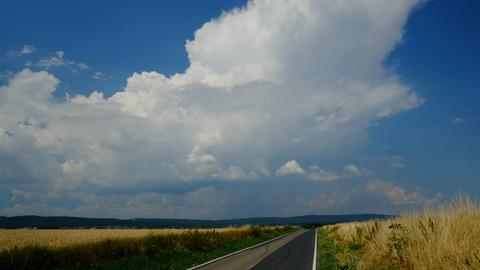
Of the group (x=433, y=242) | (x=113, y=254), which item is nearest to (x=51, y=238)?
(x=113, y=254)

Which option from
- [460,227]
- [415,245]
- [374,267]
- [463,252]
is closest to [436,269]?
[463,252]

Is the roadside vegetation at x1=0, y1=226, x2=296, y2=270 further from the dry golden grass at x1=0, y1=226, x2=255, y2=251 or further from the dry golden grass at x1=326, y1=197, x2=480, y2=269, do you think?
the dry golden grass at x1=326, y1=197, x2=480, y2=269

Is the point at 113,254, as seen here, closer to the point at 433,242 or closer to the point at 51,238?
the point at 51,238

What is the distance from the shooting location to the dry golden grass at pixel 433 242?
819cm

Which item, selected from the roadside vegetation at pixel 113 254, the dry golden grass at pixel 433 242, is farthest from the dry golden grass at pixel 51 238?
the dry golden grass at pixel 433 242

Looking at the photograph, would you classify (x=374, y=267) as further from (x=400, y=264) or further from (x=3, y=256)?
(x=3, y=256)

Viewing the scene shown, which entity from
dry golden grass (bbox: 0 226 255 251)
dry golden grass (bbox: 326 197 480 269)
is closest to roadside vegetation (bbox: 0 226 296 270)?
dry golden grass (bbox: 0 226 255 251)

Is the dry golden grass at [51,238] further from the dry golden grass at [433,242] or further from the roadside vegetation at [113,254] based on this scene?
the dry golden grass at [433,242]

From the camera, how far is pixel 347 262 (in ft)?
54.2

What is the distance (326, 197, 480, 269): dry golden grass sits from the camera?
819cm

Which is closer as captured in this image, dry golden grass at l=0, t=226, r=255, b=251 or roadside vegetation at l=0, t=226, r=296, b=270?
roadside vegetation at l=0, t=226, r=296, b=270

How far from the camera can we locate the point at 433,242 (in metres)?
9.75

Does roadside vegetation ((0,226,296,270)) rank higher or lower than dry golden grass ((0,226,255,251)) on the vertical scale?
lower

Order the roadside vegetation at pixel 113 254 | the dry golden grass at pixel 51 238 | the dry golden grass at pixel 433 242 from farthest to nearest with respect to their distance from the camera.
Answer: the dry golden grass at pixel 51 238 < the roadside vegetation at pixel 113 254 < the dry golden grass at pixel 433 242
